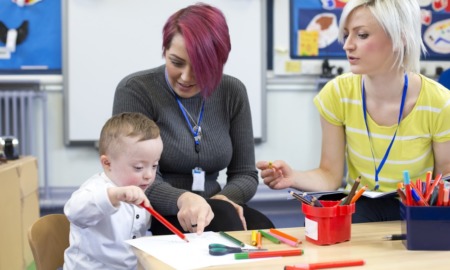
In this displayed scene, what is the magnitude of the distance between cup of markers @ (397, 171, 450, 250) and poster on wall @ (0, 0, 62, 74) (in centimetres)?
266

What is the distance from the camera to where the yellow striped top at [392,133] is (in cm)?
146

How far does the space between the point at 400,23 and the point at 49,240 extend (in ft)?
3.44

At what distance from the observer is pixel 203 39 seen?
1.54 metres

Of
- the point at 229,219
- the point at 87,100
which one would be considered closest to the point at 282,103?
the point at 87,100

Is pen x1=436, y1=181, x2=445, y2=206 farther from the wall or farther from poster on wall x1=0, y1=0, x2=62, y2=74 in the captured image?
poster on wall x1=0, y1=0, x2=62, y2=74

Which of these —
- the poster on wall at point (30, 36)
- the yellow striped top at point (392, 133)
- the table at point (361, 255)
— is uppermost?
the poster on wall at point (30, 36)

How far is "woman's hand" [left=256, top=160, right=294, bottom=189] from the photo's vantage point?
1.43 meters

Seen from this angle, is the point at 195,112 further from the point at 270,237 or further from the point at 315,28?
the point at 315,28

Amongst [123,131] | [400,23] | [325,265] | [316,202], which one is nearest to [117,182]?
[123,131]

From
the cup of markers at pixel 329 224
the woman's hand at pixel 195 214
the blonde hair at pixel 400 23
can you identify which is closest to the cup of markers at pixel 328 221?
the cup of markers at pixel 329 224

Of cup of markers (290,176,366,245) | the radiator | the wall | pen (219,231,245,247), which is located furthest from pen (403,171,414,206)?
the radiator

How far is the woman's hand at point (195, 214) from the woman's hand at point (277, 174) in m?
0.21

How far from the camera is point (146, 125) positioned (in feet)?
4.36

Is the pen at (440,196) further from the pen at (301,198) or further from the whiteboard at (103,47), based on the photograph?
the whiteboard at (103,47)
